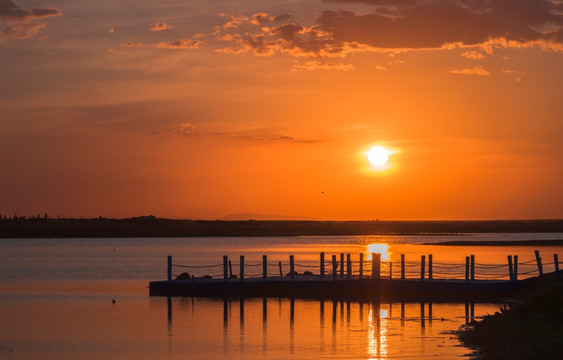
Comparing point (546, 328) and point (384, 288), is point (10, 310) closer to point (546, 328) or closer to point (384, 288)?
point (384, 288)

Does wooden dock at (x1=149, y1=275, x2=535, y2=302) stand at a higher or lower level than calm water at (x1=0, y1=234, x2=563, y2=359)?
higher

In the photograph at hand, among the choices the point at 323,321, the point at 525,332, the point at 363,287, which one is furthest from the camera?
the point at 363,287

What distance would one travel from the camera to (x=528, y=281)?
48781 millimetres

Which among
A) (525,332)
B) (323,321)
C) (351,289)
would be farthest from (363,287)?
(525,332)

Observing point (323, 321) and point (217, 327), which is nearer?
point (217, 327)

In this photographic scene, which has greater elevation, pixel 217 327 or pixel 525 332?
pixel 525 332

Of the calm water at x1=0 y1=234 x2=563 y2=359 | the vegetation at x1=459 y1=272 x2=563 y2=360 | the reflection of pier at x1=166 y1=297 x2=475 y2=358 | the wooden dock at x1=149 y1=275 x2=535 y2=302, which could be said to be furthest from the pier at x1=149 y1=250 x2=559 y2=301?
the vegetation at x1=459 y1=272 x2=563 y2=360

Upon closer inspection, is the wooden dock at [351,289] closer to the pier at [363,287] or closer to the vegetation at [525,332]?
the pier at [363,287]

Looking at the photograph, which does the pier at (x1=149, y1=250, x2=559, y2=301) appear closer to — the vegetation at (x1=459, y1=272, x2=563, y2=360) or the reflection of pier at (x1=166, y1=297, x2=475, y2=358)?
the reflection of pier at (x1=166, y1=297, x2=475, y2=358)

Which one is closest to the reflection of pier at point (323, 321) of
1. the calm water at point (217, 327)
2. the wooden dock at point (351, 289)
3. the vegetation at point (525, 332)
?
the calm water at point (217, 327)

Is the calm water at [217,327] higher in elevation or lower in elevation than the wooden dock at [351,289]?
lower

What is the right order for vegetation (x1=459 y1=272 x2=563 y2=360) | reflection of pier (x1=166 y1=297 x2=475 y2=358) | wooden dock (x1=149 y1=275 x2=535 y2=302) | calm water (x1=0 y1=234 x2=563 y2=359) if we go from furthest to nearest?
1. wooden dock (x1=149 y1=275 x2=535 y2=302)
2. reflection of pier (x1=166 y1=297 x2=475 y2=358)
3. calm water (x1=0 y1=234 x2=563 y2=359)
4. vegetation (x1=459 y1=272 x2=563 y2=360)

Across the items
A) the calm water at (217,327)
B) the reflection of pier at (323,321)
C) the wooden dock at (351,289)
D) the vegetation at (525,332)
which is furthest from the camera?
the wooden dock at (351,289)

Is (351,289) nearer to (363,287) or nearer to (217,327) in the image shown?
(363,287)
